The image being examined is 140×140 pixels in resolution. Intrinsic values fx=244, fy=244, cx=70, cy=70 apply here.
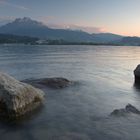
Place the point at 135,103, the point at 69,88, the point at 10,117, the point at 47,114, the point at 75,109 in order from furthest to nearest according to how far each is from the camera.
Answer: the point at 69,88 → the point at 135,103 → the point at 75,109 → the point at 47,114 → the point at 10,117

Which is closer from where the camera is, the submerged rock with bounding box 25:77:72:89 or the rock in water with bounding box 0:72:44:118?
the rock in water with bounding box 0:72:44:118

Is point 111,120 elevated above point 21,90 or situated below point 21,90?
below

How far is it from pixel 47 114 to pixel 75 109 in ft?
10.2

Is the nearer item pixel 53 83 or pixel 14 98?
pixel 14 98

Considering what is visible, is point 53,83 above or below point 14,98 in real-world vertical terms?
below

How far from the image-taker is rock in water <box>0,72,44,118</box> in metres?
19.9

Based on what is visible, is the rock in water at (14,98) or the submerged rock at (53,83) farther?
the submerged rock at (53,83)

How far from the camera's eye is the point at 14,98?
20.0 metres

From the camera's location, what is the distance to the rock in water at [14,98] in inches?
783

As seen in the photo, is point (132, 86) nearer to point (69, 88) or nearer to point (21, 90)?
point (69, 88)

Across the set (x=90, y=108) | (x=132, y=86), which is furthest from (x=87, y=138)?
(x=132, y=86)

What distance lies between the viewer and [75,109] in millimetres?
23062

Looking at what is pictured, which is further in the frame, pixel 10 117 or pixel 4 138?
pixel 10 117

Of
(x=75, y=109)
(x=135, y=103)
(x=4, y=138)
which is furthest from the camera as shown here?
(x=135, y=103)
